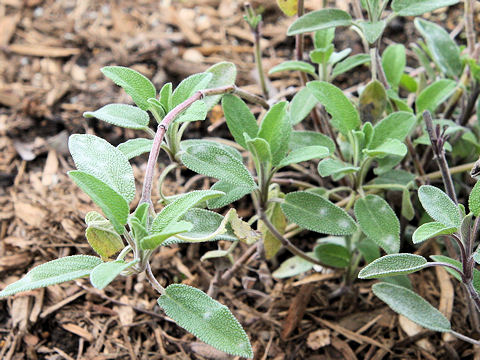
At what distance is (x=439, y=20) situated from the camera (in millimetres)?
2311

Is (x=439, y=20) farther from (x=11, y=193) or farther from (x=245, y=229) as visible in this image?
(x=11, y=193)

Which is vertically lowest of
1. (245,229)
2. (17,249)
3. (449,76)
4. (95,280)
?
(17,249)

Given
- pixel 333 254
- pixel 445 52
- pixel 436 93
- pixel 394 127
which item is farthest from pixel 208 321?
pixel 445 52

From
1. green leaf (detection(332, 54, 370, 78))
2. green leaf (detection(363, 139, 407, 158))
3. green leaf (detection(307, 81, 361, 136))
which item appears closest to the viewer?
green leaf (detection(363, 139, 407, 158))

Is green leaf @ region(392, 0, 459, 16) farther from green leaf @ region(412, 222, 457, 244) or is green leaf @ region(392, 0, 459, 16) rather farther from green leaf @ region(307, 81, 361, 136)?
A: green leaf @ region(412, 222, 457, 244)

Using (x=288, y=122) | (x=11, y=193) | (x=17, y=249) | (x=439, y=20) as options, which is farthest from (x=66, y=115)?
(x=439, y=20)

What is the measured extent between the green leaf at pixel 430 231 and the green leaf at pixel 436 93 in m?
0.52

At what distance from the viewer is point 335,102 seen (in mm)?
1298

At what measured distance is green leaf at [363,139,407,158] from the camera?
1.16m

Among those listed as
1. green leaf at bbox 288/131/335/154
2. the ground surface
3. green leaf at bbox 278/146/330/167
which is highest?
green leaf at bbox 278/146/330/167

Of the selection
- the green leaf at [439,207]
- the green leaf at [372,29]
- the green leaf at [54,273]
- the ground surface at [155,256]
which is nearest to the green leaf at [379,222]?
the green leaf at [439,207]

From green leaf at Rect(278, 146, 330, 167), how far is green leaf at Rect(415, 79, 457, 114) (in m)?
0.46

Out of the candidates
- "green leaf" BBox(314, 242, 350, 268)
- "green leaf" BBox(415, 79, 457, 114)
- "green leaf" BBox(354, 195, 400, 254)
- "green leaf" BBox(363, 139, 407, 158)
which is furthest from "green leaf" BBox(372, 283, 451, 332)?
"green leaf" BBox(415, 79, 457, 114)

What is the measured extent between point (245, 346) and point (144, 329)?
0.62m
